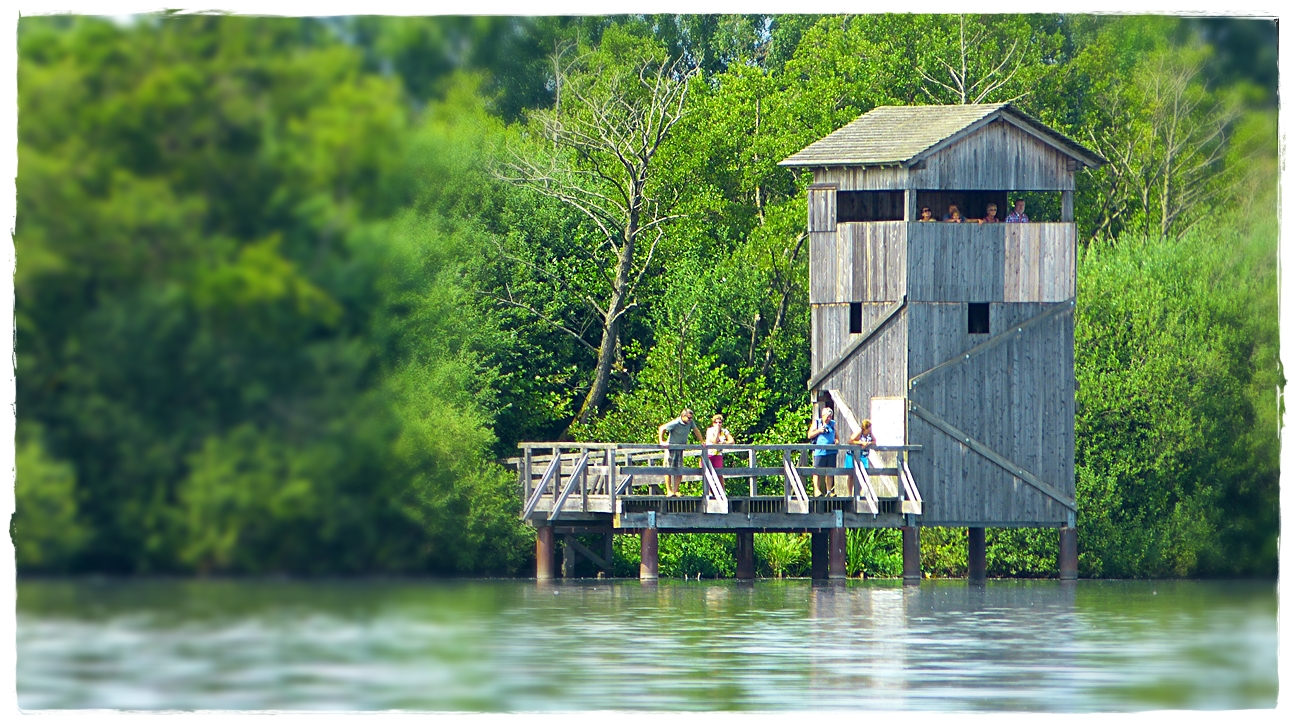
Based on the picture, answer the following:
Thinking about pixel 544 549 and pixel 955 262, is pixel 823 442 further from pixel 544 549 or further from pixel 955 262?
pixel 544 549

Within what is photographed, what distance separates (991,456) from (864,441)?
199cm

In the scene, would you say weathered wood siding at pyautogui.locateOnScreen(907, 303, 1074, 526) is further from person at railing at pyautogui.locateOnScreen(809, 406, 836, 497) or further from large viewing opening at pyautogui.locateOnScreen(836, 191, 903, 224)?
large viewing opening at pyautogui.locateOnScreen(836, 191, 903, 224)

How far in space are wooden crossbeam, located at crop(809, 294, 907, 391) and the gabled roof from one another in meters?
2.04

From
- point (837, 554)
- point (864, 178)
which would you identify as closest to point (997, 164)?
point (864, 178)

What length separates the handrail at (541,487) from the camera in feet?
106

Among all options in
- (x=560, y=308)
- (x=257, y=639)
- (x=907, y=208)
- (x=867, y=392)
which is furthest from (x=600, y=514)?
(x=257, y=639)

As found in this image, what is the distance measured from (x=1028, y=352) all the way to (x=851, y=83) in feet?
38.4

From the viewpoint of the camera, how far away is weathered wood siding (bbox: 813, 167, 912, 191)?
32062 millimetres

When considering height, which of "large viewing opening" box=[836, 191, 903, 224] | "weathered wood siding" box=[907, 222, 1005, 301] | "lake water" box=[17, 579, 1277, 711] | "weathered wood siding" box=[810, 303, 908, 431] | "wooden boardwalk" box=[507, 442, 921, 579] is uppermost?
"large viewing opening" box=[836, 191, 903, 224]

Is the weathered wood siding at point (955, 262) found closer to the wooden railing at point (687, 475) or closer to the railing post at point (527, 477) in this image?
the wooden railing at point (687, 475)

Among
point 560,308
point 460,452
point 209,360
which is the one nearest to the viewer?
point 209,360

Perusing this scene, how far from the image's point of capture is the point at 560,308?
4222 centimetres

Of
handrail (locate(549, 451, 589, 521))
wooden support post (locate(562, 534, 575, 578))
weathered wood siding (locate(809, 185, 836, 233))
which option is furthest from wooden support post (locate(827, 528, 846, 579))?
weathered wood siding (locate(809, 185, 836, 233))

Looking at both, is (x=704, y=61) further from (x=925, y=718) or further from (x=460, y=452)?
(x=925, y=718)
